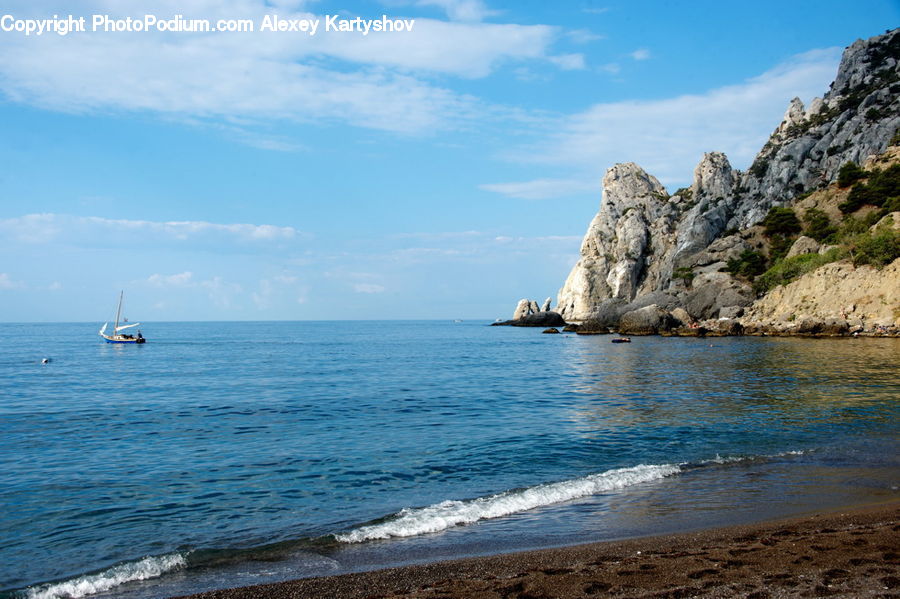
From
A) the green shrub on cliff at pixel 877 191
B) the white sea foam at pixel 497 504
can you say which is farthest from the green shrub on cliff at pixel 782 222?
the white sea foam at pixel 497 504

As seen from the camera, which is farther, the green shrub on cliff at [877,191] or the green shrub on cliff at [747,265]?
the green shrub on cliff at [747,265]

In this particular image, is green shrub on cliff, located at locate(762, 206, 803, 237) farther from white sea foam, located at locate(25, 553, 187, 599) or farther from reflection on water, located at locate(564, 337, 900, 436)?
white sea foam, located at locate(25, 553, 187, 599)

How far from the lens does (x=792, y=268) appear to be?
86.4m

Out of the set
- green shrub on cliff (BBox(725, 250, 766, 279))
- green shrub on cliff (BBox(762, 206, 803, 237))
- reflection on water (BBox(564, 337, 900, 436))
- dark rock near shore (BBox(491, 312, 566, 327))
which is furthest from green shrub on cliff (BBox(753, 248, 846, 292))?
dark rock near shore (BBox(491, 312, 566, 327))

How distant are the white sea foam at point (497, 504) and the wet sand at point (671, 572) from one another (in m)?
2.01

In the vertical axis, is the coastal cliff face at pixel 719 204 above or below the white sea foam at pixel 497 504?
above

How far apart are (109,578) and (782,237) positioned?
112955mm

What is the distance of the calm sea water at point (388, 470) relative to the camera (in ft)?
33.8

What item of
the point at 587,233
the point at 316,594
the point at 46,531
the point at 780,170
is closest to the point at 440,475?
the point at 316,594

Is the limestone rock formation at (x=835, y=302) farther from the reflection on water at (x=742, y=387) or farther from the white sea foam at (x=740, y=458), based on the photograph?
the white sea foam at (x=740, y=458)

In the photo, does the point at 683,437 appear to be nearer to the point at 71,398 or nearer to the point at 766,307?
the point at 71,398

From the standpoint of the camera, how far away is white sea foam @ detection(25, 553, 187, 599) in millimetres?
8719

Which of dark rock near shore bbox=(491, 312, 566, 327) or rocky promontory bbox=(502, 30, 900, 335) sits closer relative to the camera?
rocky promontory bbox=(502, 30, 900, 335)

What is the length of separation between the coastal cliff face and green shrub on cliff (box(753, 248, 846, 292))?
2.50 metres
